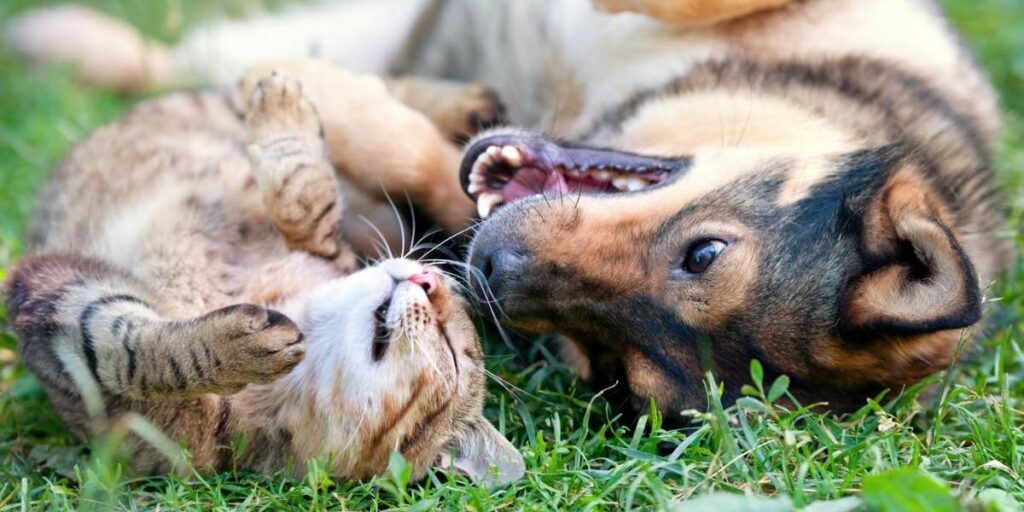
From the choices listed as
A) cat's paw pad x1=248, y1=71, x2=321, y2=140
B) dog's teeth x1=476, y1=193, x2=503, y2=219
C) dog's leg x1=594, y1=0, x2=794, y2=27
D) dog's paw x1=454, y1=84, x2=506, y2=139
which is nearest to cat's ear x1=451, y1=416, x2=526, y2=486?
dog's teeth x1=476, y1=193, x2=503, y2=219

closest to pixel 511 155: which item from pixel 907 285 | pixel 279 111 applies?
pixel 279 111

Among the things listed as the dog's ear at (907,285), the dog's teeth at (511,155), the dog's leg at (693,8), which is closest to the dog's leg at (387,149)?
the dog's teeth at (511,155)

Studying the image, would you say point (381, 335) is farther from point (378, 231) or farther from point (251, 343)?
point (378, 231)

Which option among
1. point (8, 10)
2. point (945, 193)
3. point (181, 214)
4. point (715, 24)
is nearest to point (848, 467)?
point (945, 193)

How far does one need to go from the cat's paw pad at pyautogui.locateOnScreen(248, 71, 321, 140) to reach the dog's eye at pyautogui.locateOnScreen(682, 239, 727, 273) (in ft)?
5.25

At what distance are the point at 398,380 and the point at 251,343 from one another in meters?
0.61

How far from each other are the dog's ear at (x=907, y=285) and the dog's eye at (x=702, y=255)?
429 mm

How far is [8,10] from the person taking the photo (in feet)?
24.3

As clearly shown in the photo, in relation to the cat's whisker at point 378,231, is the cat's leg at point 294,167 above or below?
above

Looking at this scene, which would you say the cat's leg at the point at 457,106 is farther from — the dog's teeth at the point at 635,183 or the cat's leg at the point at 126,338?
the cat's leg at the point at 126,338

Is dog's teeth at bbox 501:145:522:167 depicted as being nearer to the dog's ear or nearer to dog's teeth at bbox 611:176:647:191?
dog's teeth at bbox 611:176:647:191

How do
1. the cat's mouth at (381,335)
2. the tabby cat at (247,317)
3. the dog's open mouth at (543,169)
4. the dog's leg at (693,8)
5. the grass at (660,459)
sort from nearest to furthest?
the grass at (660,459), the tabby cat at (247,317), the cat's mouth at (381,335), the dog's open mouth at (543,169), the dog's leg at (693,8)

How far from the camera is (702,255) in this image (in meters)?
3.46

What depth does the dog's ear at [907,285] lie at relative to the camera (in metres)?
3.21
